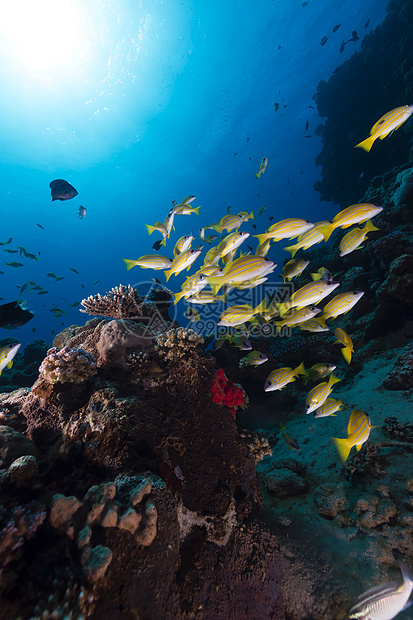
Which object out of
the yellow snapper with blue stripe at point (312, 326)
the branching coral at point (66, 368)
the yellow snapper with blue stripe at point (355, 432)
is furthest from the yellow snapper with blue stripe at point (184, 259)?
the yellow snapper with blue stripe at point (355, 432)

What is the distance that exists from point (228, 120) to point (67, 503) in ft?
158

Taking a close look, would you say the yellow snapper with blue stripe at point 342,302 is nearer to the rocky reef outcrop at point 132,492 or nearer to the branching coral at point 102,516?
the rocky reef outcrop at point 132,492

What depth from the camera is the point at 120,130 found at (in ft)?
114

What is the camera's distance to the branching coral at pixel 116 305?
16.8 feet

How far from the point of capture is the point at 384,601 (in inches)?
59.7

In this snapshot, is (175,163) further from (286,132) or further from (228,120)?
(286,132)

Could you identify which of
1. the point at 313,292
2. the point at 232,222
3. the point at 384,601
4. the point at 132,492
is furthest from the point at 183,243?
the point at 384,601

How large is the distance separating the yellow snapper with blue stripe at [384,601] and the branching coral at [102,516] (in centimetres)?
150

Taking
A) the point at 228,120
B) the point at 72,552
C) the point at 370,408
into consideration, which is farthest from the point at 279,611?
the point at 228,120

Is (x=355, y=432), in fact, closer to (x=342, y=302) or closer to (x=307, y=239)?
(x=342, y=302)

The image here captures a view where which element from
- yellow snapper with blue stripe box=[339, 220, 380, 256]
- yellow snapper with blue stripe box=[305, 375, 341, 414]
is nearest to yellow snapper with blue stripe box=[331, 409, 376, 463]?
yellow snapper with blue stripe box=[305, 375, 341, 414]

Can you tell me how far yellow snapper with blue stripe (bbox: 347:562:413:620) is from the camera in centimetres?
150

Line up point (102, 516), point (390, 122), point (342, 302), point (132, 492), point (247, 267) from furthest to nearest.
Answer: point (342, 302), point (247, 267), point (390, 122), point (132, 492), point (102, 516)

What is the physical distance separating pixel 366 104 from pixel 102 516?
28629 mm
